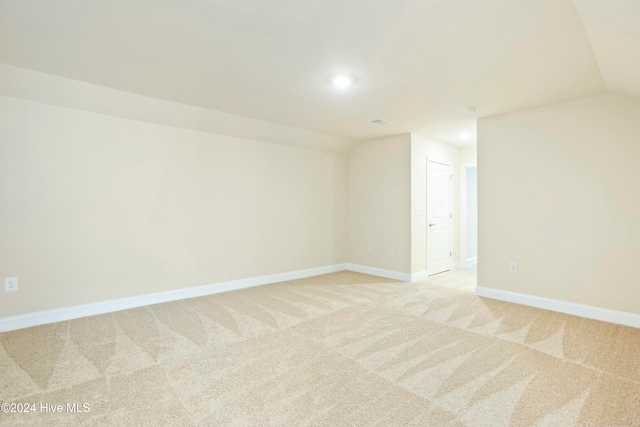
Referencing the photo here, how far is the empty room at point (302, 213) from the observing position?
199 cm

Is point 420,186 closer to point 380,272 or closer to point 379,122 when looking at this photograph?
point 379,122

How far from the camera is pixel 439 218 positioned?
5.87 meters

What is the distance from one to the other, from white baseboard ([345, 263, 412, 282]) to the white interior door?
0.62m

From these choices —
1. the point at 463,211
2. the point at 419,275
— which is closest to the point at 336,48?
the point at 419,275

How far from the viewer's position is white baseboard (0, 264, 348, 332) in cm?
312

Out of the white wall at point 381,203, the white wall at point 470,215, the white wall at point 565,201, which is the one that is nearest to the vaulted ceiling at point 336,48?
the white wall at point 565,201

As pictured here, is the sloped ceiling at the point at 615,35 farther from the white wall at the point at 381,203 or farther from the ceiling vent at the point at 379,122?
the white wall at the point at 381,203

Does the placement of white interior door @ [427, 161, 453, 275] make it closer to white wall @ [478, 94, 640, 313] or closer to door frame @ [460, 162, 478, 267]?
door frame @ [460, 162, 478, 267]

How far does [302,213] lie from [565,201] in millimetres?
3767


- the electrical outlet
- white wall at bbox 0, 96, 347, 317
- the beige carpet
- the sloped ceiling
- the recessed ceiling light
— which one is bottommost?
the beige carpet

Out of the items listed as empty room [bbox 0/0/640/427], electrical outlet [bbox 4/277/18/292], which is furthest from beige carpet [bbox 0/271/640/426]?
electrical outlet [bbox 4/277/18/292]

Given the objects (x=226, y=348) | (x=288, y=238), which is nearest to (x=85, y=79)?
(x=226, y=348)

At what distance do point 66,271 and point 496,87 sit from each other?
16.4ft

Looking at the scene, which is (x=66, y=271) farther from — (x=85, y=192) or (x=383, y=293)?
(x=383, y=293)
